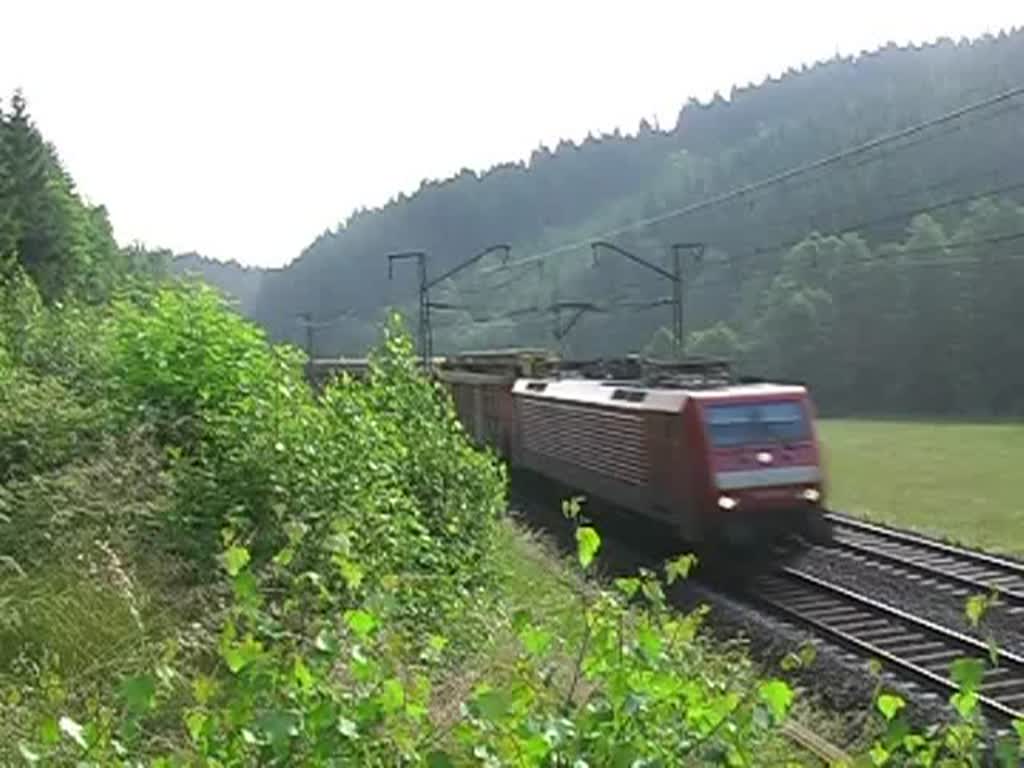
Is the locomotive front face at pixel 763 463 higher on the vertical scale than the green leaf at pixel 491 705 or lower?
lower

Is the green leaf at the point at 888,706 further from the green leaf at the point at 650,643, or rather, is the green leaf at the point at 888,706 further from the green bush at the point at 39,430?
the green bush at the point at 39,430

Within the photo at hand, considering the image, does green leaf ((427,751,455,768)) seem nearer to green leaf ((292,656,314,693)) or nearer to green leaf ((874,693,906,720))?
green leaf ((292,656,314,693))

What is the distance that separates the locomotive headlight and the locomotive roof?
3.75 feet

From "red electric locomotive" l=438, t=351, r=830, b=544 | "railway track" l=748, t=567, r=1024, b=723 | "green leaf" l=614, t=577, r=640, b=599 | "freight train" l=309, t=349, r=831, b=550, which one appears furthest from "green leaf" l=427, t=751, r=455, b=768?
"red electric locomotive" l=438, t=351, r=830, b=544

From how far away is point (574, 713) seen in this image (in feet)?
10.9

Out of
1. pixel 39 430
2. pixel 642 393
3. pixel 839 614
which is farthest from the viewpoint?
pixel 642 393

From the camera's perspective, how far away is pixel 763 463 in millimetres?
15969

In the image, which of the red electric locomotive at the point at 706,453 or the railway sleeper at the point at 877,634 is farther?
the red electric locomotive at the point at 706,453

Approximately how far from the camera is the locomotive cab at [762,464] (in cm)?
1568

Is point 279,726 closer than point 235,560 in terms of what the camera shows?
Yes

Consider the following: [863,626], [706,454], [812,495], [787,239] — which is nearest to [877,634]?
[863,626]

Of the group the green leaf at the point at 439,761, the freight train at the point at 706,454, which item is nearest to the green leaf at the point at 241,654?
the green leaf at the point at 439,761

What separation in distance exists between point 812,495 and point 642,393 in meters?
2.46

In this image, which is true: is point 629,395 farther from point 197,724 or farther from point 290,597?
point 197,724
